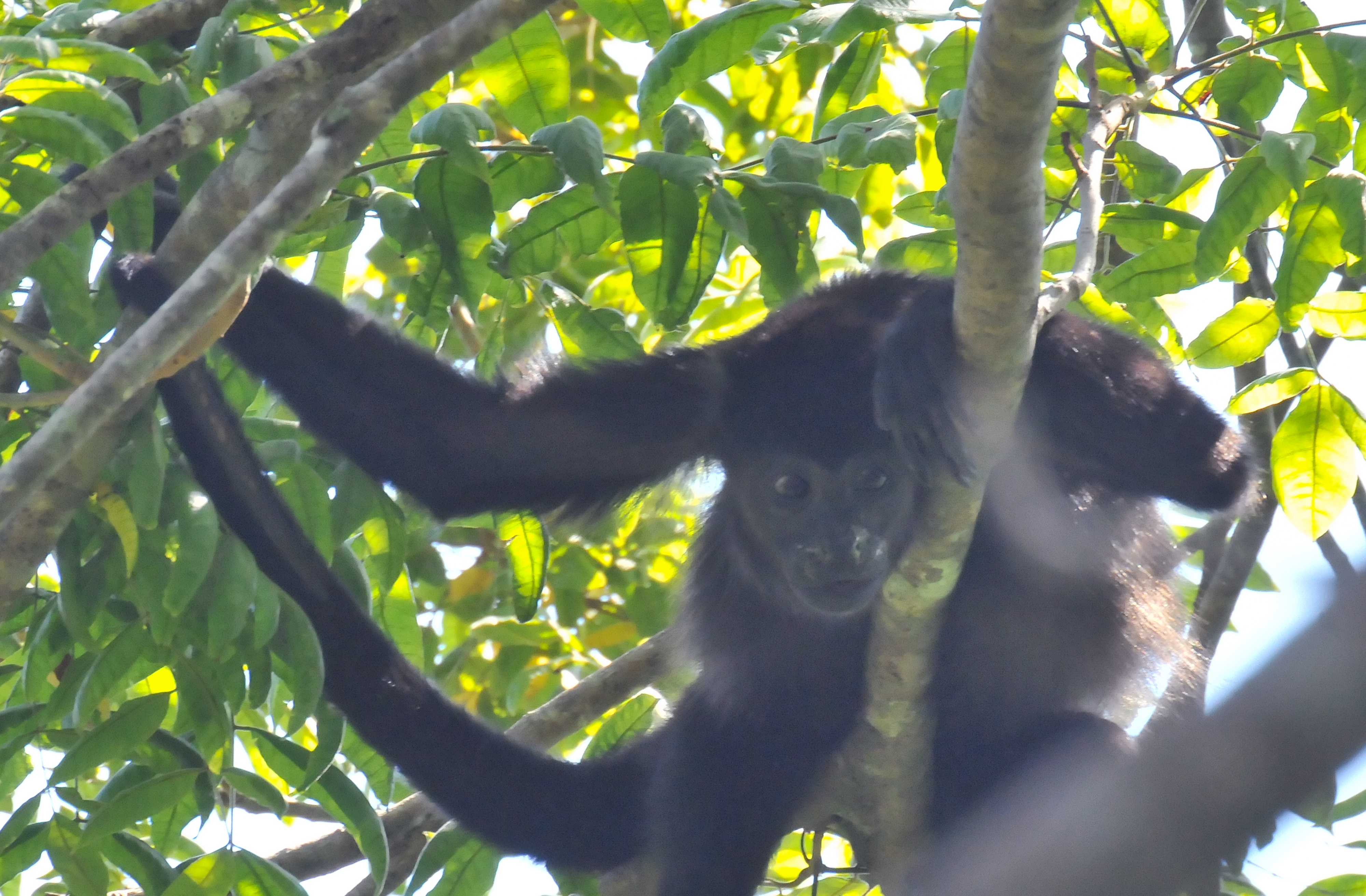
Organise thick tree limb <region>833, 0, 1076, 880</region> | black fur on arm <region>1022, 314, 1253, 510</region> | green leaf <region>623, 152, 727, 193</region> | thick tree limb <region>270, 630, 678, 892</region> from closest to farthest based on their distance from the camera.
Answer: thick tree limb <region>833, 0, 1076, 880</region>, green leaf <region>623, 152, 727, 193</region>, black fur on arm <region>1022, 314, 1253, 510</region>, thick tree limb <region>270, 630, 678, 892</region>

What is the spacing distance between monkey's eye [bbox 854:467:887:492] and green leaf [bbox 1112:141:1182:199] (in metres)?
1.05

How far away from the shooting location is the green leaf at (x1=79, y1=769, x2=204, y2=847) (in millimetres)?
2773

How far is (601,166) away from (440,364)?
113cm

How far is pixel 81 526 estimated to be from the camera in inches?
120

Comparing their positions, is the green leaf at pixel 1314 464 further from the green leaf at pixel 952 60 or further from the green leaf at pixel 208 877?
the green leaf at pixel 208 877

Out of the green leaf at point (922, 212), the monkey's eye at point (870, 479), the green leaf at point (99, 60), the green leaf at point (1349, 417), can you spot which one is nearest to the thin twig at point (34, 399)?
the green leaf at point (99, 60)

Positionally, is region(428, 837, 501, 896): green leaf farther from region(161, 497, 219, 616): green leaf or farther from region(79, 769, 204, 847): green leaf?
region(161, 497, 219, 616): green leaf

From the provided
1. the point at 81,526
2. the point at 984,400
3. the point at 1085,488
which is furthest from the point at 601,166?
the point at 1085,488

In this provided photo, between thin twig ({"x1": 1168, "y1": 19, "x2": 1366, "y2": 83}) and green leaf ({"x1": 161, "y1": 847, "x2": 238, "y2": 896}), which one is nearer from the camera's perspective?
green leaf ({"x1": 161, "y1": 847, "x2": 238, "y2": 896})

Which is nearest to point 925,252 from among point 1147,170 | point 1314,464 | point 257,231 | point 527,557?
point 1147,170

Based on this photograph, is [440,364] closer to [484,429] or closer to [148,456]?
[484,429]

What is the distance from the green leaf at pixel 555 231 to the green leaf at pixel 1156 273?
1.39 metres

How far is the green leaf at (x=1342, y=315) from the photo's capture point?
3.16m

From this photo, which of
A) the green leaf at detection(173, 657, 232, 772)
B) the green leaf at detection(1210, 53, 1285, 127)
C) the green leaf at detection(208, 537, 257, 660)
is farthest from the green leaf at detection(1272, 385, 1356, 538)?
the green leaf at detection(173, 657, 232, 772)
